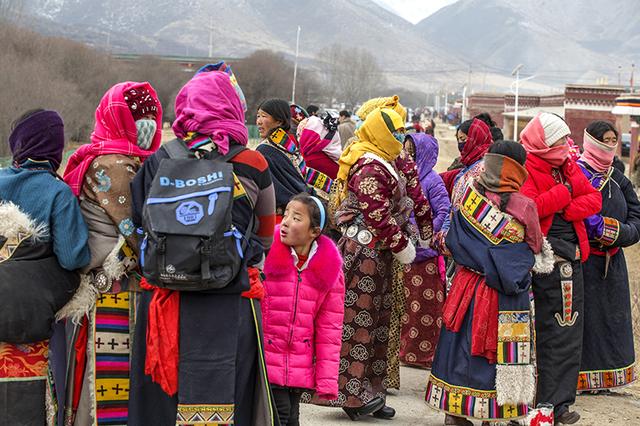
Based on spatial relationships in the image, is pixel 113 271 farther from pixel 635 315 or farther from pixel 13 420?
pixel 635 315

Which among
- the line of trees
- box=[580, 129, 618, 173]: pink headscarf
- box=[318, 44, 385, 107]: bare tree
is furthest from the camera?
box=[318, 44, 385, 107]: bare tree

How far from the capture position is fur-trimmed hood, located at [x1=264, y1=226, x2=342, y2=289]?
5.18m

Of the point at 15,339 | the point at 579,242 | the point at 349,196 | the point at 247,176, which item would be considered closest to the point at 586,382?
the point at 579,242

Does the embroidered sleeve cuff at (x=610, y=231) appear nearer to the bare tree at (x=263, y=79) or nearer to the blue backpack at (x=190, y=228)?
the blue backpack at (x=190, y=228)

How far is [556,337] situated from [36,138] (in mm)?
3617

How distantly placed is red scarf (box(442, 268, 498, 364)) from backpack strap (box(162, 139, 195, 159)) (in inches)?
90.8

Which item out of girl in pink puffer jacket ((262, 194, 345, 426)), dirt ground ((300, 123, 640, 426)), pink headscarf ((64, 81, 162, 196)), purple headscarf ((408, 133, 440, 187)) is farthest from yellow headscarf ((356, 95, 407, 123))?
pink headscarf ((64, 81, 162, 196))

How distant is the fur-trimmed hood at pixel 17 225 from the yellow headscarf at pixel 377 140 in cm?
228

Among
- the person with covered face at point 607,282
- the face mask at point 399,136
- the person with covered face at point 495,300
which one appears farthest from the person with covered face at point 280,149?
the person with covered face at point 607,282

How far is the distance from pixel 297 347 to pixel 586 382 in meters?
3.01

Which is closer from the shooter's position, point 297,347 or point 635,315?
point 297,347

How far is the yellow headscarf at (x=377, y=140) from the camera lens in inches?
248

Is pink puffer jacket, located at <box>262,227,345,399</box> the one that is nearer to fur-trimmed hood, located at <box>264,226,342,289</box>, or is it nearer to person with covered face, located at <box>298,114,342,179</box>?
fur-trimmed hood, located at <box>264,226,342,289</box>

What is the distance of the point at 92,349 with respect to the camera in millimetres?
4859
